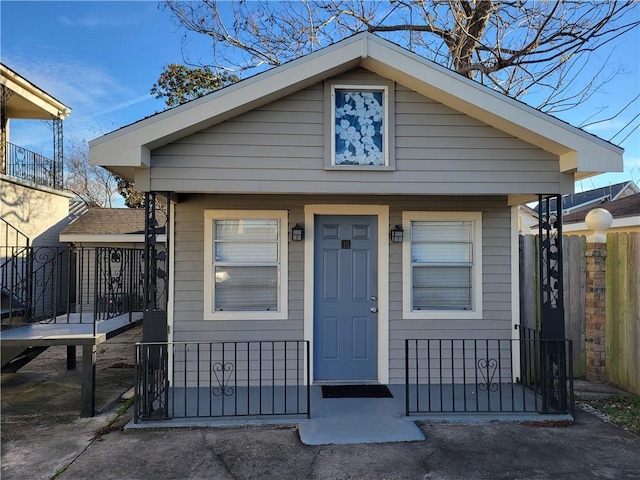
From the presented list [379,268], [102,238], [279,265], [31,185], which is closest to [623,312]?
[379,268]

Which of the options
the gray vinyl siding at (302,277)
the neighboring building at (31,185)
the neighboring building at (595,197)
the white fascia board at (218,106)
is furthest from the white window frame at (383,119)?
the neighboring building at (595,197)

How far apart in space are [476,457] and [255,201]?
3.60 meters

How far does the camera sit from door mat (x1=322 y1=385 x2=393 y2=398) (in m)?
4.88

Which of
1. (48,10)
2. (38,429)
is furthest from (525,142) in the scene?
(48,10)

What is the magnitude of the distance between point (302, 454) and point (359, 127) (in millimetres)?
3167

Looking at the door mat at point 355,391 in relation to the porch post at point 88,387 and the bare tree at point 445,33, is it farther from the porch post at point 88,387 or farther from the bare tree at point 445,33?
the bare tree at point 445,33

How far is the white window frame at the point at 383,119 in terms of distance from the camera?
4266mm

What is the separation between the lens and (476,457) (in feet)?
11.4

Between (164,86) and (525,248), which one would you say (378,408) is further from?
(164,86)

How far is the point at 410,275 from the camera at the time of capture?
5.38 m

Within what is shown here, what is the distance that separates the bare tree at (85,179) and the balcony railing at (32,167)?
42.8ft

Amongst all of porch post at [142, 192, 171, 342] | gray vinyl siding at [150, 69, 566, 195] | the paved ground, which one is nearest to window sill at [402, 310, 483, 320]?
the paved ground

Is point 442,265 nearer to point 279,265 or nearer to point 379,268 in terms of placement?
point 379,268

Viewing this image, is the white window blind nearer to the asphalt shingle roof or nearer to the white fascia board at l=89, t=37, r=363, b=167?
the white fascia board at l=89, t=37, r=363, b=167
